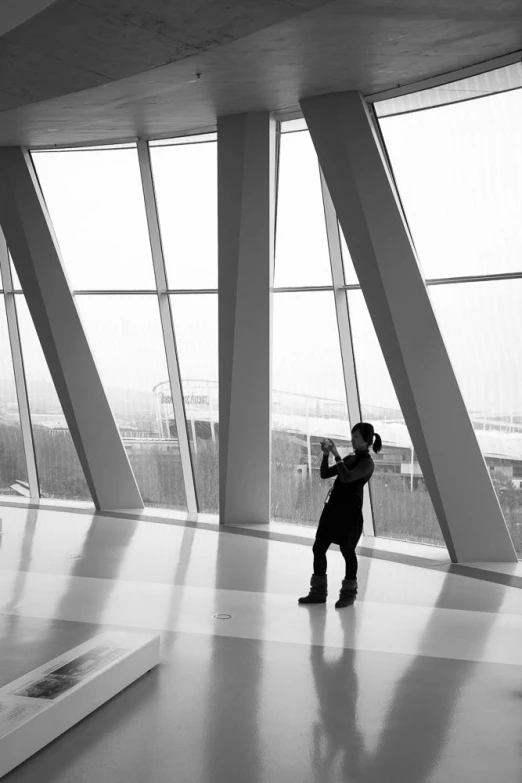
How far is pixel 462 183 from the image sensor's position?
1140cm

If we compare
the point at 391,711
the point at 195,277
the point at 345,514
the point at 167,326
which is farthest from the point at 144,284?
the point at 391,711

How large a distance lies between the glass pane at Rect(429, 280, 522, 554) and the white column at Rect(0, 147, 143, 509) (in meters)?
6.89

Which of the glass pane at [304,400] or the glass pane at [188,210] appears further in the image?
the glass pane at [188,210]

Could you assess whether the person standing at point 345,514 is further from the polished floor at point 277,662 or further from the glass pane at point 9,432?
the glass pane at point 9,432

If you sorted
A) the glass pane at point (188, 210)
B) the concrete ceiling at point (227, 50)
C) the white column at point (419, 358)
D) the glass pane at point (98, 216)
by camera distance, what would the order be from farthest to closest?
the glass pane at point (98, 216) → the glass pane at point (188, 210) → the white column at point (419, 358) → the concrete ceiling at point (227, 50)

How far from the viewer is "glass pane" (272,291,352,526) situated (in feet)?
45.6

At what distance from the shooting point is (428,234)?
11.8m

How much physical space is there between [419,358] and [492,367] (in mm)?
1775

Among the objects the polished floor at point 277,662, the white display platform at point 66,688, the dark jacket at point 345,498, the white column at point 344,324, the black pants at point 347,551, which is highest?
the white column at point 344,324

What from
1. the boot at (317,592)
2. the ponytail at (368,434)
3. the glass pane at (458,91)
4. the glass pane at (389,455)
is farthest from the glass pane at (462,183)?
the boot at (317,592)

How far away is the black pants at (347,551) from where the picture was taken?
816 centimetres

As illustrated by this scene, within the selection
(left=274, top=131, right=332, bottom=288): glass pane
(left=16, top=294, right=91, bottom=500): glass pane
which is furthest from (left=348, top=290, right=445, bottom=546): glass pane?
(left=16, top=294, right=91, bottom=500): glass pane

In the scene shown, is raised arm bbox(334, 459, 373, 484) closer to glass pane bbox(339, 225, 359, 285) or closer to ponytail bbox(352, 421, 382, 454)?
ponytail bbox(352, 421, 382, 454)

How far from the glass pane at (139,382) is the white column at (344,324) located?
155 inches
